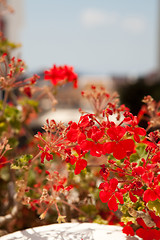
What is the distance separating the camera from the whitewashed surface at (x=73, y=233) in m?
0.95

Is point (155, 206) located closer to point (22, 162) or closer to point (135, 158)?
point (135, 158)

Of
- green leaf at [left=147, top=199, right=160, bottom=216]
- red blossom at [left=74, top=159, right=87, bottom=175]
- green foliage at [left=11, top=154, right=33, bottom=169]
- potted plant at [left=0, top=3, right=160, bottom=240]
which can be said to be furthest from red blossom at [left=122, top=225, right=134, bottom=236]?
green foliage at [left=11, top=154, right=33, bottom=169]

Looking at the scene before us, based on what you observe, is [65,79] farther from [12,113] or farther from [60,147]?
[60,147]

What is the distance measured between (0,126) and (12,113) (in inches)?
3.4

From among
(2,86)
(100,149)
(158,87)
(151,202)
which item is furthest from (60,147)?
(158,87)

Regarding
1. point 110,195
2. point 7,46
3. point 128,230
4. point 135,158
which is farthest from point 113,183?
point 7,46

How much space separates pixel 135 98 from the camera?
6.68 m

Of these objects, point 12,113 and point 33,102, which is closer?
point 12,113

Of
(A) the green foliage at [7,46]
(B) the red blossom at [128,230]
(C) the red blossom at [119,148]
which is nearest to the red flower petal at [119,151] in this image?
(C) the red blossom at [119,148]

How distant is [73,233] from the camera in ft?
3.21

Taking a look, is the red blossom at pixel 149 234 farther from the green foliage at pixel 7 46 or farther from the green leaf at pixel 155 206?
the green foliage at pixel 7 46

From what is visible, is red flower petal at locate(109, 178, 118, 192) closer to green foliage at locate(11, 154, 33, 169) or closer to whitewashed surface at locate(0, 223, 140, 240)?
whitewashed surface at locate(0, 223, 140, 240)

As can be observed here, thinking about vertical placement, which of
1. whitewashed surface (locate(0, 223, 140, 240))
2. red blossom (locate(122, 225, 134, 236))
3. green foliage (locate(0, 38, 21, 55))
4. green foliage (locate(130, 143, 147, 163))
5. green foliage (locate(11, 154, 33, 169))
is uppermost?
green foliage (locate(0, 38, 21, 55))

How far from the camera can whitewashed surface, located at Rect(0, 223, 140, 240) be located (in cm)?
95
